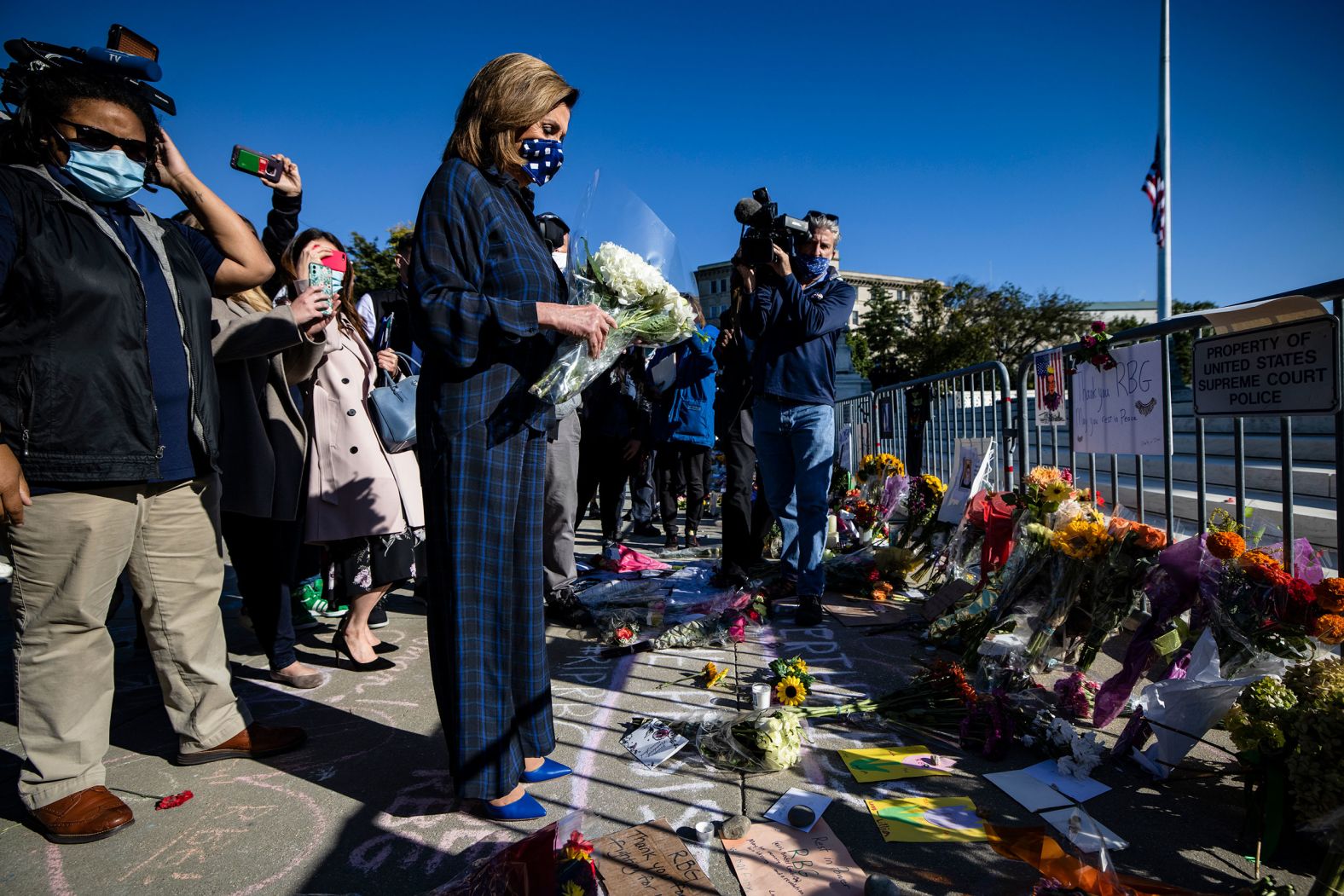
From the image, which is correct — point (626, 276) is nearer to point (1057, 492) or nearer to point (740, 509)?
point (1057, 492)

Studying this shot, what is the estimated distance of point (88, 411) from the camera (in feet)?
6.53

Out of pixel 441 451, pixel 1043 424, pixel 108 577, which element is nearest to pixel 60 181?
pixel 108 577

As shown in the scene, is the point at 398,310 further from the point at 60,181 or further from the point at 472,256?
the point at 472,256

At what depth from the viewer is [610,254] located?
2.30 meters

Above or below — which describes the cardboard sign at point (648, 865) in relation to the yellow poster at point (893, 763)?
above

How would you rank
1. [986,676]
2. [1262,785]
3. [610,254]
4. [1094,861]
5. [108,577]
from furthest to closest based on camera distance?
1. [986,676]
2. [610,254]
3. [108,577]
4. [1262,785]
5. [1094,861]

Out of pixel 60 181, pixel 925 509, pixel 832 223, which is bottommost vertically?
pixel 925 509

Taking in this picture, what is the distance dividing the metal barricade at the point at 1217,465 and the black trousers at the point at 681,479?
2.76 metres

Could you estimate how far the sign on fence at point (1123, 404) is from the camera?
3260mm

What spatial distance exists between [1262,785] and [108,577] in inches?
129

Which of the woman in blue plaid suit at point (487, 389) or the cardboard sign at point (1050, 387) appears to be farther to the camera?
the cardboard sign at point (1050, 387)

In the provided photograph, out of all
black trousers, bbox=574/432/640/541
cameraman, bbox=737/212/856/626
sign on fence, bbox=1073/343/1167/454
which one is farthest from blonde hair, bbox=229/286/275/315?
sign on fence, bbox=1073/343/1167/454

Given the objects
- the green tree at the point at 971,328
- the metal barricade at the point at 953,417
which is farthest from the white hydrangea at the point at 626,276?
the green tree at the point at 971,328

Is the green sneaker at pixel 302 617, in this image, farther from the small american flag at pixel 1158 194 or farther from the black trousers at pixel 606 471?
the small american flag at pixel 1158 194
